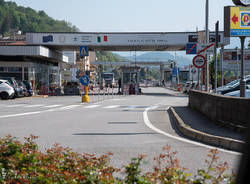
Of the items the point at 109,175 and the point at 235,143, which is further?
the point at 235,143

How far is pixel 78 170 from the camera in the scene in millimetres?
4324

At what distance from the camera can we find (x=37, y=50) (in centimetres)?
4134

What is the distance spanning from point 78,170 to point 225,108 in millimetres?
7631

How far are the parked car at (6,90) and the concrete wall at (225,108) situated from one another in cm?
2036

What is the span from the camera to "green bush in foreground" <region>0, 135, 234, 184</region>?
3.75m

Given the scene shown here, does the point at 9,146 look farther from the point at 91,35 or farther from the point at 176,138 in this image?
the point at 91,35

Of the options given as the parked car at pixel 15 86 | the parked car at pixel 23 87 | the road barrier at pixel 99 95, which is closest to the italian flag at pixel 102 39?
the road barrier at pixel 99 95

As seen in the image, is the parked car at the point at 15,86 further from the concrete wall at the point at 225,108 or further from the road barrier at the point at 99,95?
the concrete wall at the point at 225,108

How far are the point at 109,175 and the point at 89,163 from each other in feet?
1.81

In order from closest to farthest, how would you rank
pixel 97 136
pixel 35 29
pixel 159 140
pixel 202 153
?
pixel 202 153, pixel 159 140, pixel 97 136, pixel 35 29

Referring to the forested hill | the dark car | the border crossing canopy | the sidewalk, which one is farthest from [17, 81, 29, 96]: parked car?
the forested hill

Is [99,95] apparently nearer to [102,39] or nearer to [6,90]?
[102,39]

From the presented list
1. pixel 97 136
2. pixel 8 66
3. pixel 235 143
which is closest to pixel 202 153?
pixel 235 143

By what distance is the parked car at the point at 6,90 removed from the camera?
105 feet
